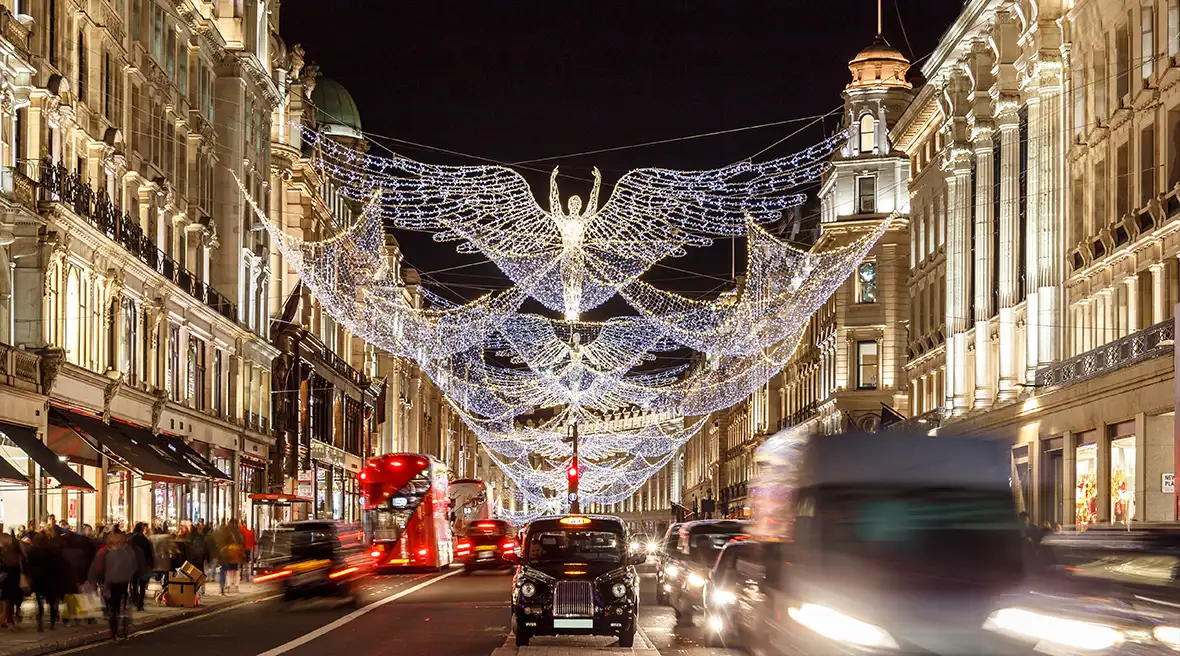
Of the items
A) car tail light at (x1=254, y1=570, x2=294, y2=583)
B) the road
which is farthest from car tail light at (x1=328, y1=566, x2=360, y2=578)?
car tail light at (x1=254, y1=570, x2=294, y2=583)

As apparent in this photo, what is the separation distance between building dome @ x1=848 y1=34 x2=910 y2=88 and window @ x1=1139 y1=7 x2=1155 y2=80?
4158 centimetres

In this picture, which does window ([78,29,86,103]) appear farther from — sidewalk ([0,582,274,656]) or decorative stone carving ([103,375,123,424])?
sidewalk ([0,582,274,656])

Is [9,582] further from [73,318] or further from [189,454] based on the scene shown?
[189,454]

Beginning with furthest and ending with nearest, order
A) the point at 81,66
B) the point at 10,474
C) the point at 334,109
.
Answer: the point at 334,109, the point at 81,66, the point at 10,474

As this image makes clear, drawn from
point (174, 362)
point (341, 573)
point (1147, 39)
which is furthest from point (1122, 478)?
point (174, 362)

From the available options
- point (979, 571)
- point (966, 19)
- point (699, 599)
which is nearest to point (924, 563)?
point (979, 571)

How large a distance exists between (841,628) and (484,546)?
40.1m

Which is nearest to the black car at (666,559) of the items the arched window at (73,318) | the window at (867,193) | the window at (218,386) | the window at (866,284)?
the arched window at (73,318)

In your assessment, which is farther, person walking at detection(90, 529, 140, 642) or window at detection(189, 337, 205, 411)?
window at detection(189, 337, 205, 411)

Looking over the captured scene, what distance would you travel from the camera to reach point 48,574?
27.7 metres

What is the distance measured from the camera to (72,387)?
141 ft

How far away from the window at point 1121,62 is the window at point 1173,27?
135 inches

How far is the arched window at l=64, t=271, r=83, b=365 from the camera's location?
4244 centimetres

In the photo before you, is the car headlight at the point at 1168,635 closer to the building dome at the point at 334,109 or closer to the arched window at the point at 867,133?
the arched window at the point at 867,133
